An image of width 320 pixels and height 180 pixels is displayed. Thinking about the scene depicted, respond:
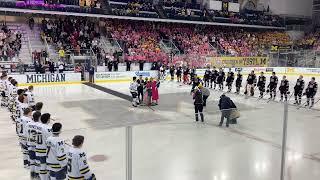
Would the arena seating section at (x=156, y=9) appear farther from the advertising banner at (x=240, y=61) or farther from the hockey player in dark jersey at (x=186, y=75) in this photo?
the hockey player in dark jersey at (x=186, y=75)

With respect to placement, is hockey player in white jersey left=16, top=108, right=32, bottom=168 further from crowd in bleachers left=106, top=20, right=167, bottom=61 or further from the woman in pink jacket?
crowd in bleachers left=106, top=20, right=167, bottom=61

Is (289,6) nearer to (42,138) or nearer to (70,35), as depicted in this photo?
(70,35)

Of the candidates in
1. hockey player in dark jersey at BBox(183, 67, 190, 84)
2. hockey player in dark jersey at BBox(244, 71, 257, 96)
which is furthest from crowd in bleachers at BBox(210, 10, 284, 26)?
hockey player in dark jersey at BBox(244, 71, 257, 96)

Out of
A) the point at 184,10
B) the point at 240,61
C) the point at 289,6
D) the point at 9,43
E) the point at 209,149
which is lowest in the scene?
the point at 209,149

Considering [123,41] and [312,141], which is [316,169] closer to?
[312,141]

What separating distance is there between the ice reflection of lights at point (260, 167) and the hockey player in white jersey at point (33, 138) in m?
3.95

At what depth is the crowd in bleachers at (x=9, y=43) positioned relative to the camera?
23062 millimetres

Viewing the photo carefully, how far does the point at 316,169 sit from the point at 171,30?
1147 inches

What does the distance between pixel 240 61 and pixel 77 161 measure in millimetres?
28485

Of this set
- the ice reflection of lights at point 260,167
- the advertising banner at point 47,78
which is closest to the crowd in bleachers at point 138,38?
the advertising banner at point 47,78

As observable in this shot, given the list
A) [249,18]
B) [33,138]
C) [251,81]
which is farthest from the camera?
[249,18]

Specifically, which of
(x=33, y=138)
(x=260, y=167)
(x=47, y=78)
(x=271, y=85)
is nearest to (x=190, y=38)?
(x=47, y=78)

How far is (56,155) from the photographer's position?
5.25 meters

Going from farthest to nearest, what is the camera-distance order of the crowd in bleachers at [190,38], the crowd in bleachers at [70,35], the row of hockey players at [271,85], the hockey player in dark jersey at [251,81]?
the crowd in bleachers at [190,38] < the crowd in bleachers at [70,35] < the hockey player in dark jersey at [251,81] < the row of hockey players at [271,85]
